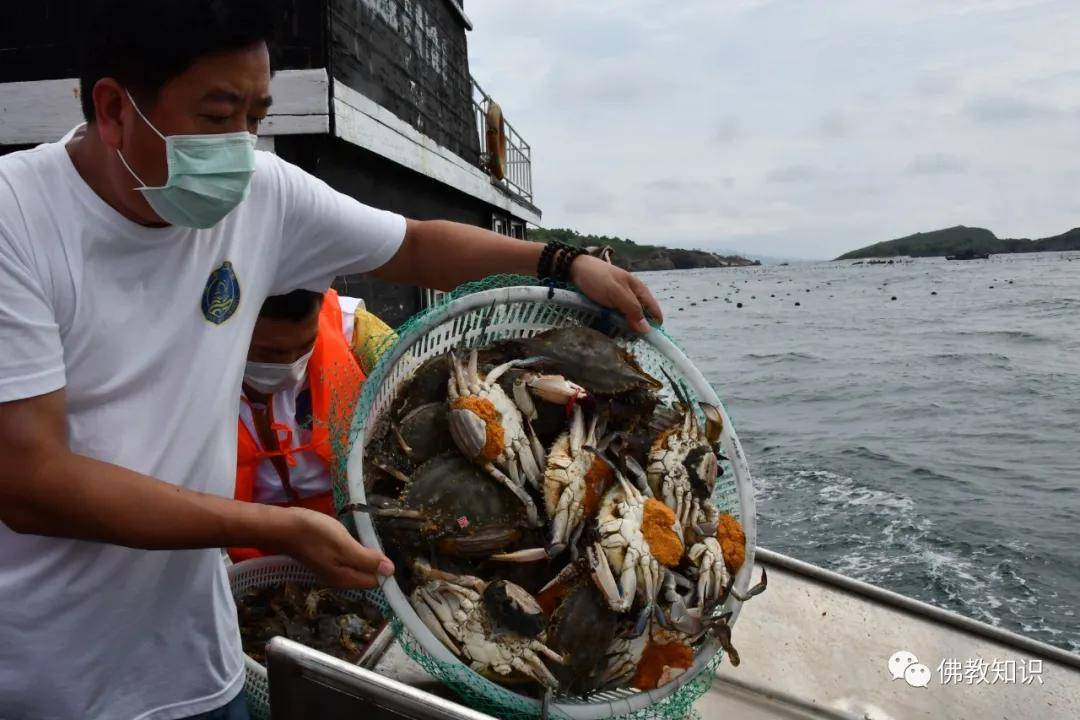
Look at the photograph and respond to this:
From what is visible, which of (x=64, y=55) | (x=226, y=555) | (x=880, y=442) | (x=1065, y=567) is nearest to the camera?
(x=226, y=555)

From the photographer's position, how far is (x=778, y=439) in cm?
1228

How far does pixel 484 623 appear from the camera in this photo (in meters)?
2.08

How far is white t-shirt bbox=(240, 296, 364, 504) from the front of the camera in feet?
8.63

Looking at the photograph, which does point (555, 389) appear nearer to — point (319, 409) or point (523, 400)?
point (523, 400)

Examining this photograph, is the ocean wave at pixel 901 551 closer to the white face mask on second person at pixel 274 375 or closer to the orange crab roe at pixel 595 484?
the orange crab roe at pixel 595 484

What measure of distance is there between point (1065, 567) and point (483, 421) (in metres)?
7.16

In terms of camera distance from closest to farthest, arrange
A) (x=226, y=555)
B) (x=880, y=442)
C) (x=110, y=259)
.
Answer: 1. (x=110, y=259)
2. (x=226, y=555)
3. (x=880, y=442)

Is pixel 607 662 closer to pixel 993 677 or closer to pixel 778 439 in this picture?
pixel 993 677

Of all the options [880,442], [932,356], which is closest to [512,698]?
[880,442]

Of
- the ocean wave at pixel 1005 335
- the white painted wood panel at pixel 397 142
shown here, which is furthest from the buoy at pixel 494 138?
the ocean wave at pixel 1005 335

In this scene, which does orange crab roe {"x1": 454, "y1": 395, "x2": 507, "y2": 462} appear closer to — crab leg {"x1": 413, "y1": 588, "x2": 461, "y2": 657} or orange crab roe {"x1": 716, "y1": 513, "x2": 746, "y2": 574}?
crab leg {"x1": 413, "y1": 588, "x2": 461, "y2": 657}

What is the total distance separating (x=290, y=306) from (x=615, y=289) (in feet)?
3.13

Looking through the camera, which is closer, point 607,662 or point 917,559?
point 607,662

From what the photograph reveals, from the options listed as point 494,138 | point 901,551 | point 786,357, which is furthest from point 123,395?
point 786,357
